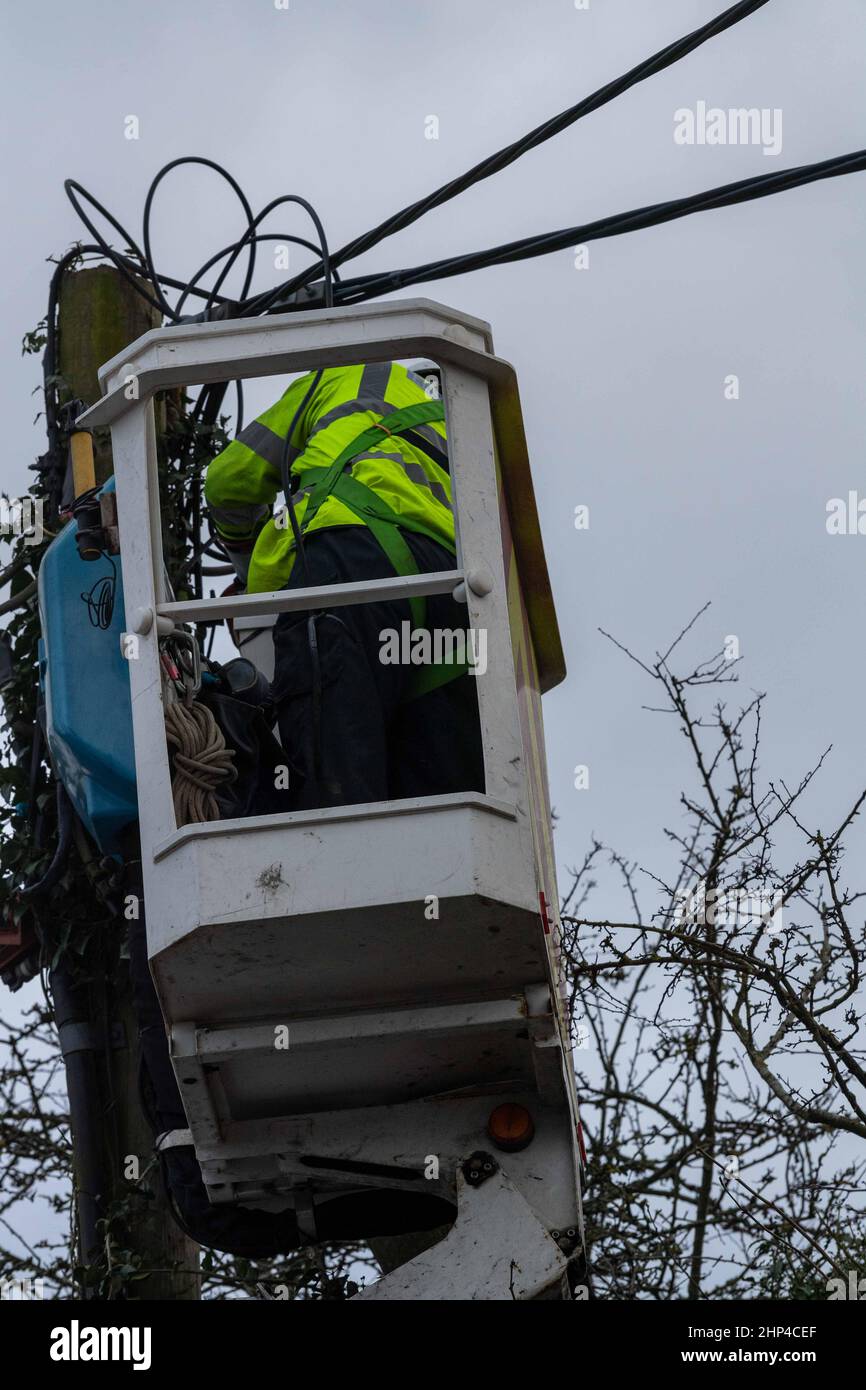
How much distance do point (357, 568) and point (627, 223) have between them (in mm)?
1457

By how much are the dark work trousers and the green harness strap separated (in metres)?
0.02

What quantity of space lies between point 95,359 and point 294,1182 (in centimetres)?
265

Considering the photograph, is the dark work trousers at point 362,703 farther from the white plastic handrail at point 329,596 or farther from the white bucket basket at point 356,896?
the white plastic handrail at point 329,596

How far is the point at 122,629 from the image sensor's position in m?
4.75

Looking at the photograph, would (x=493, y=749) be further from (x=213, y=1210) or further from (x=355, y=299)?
(x=355, y=299)

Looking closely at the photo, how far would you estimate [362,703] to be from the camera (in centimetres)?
450

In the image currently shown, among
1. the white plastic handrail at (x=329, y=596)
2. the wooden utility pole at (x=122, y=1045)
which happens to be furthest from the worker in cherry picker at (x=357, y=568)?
the wooden utility pole at (x=122, y=1045)

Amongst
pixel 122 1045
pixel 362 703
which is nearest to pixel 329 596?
pixel 362 703

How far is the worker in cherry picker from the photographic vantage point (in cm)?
451

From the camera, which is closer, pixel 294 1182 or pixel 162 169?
pixel 294 1182

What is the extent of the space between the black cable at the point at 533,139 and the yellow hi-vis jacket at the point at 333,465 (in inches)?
32.5

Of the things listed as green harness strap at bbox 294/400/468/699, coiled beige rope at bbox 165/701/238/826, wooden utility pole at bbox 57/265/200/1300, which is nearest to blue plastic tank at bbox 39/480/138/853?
coiled beige rope at bbox 165/701/238/826

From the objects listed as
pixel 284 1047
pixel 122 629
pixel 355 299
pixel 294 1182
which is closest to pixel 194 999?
pixel 284 1047
